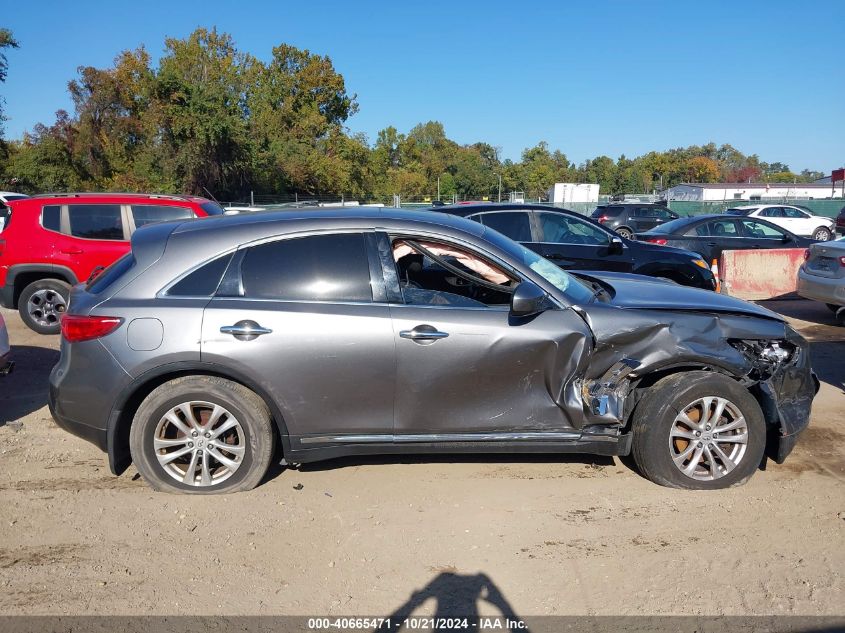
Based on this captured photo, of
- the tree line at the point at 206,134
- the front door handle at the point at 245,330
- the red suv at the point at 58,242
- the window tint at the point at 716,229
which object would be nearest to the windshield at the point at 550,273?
the front door handle at the point at 245,330

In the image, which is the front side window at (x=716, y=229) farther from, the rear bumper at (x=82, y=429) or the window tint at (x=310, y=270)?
the rear bumper at (x=82, y=429)

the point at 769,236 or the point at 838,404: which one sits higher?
the point at 769,236

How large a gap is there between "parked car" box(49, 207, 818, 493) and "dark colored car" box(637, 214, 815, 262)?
30.6 ft

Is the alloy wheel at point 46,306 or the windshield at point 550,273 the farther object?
the alloy wheel at point 46,306

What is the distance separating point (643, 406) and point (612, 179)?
88.4 metres

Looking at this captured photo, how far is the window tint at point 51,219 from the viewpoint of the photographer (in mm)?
8938

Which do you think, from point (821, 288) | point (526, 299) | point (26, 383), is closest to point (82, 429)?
point (526, 299)

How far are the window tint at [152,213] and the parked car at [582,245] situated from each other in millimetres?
3773

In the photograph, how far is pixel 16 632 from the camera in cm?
312

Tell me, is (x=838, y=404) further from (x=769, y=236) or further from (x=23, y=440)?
(x=769, y=236)

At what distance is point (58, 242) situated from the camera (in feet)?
29.1

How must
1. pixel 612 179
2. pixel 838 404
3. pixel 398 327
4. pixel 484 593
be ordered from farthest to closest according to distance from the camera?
pixel 612 179 → pixel 838 404 → pixel 398 327 → pixel 484 593

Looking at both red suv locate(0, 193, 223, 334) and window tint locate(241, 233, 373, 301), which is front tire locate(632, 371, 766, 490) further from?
red suv locate(0, 193, 223, 334)

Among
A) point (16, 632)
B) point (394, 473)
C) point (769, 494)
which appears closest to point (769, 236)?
point (769, 494)
